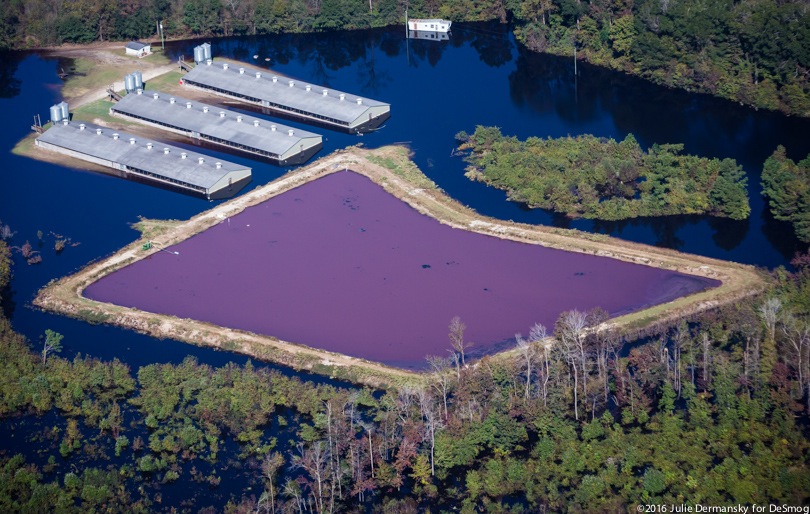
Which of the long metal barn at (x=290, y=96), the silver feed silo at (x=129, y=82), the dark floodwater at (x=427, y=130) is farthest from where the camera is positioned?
the silver feed silo at (x=129, y=82)

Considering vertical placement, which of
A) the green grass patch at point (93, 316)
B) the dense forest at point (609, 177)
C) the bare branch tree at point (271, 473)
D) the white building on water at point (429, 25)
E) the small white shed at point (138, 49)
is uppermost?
the white building on water at point (429, 25)

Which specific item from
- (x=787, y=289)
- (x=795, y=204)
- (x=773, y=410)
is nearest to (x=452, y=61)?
(x=795, y=204)

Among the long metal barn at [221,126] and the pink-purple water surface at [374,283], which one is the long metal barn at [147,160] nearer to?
the long metal barn at [221,126]

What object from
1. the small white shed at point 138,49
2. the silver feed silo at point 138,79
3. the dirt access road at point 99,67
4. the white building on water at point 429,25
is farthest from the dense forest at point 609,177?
the small white shed at point 138,49

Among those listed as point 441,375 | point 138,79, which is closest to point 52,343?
point 441,375

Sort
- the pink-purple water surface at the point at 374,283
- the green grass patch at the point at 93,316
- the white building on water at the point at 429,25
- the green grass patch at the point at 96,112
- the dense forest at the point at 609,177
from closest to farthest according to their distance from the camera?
the pink-purple water surface at the point at 374,283, the green grass patch at the point at 93,316, the dense forest at the point at 609,177, the green grass patch at the point at 96,112, the white building on water at the point at 429,25

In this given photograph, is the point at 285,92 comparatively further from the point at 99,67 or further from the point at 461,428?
the point at 461,428

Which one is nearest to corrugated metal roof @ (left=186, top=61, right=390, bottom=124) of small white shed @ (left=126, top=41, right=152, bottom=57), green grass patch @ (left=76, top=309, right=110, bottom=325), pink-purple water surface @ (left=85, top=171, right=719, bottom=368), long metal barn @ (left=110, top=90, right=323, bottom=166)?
long metal barn @ (left=110, top=90, right=323, bottom=166)
